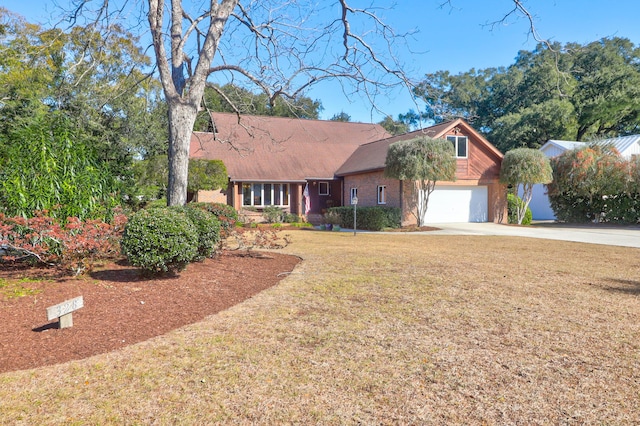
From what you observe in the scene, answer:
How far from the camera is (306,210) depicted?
86.0 feet

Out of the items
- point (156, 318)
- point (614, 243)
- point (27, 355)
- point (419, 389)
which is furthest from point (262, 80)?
point (614, 243)

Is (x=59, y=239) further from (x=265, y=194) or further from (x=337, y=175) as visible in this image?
(x=337, y=175)

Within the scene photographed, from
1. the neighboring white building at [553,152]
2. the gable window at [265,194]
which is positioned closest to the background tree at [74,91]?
the gable window at [265,194]

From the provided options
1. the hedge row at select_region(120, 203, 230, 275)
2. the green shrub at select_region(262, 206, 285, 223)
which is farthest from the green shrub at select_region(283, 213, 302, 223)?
the hedge row at select_region(120, 203, 230, 275)

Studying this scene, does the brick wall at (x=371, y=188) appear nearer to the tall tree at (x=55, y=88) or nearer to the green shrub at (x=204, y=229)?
the tall tree at (x=55, y=88)

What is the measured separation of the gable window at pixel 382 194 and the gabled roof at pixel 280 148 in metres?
3.33

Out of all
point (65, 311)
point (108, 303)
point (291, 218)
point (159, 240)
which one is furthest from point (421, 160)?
point (65, 311)

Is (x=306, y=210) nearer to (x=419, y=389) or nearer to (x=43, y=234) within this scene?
(x=43, y=234)

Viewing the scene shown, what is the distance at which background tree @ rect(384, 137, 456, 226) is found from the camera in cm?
1969

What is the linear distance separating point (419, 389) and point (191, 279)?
493 centimetres

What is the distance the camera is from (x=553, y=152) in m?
30.4

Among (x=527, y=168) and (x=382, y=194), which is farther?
(x=382, y=194)

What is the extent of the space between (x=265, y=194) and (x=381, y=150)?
7.59m

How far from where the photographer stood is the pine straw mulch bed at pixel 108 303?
435 cm
